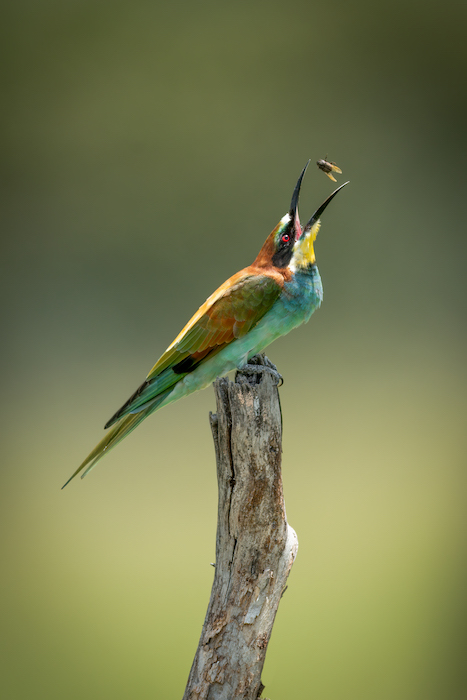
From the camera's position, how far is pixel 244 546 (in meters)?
1.37

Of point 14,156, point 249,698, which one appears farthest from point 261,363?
point 14,156

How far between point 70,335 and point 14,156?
0.89m

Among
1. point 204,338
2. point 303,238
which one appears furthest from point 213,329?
point 303,238

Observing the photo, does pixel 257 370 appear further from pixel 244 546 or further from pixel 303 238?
pixel 244 546

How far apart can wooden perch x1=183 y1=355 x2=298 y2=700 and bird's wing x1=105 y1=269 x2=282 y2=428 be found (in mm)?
318

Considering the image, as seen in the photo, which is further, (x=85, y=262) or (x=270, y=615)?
(x=85, y=262)

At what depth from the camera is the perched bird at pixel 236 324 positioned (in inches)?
67.2

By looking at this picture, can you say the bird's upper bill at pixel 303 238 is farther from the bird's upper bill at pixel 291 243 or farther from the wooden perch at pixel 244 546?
the wooden perch at pixel 244 546

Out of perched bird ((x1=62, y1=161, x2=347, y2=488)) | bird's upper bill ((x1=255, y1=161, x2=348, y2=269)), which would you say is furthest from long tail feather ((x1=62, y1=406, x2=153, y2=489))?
bird's upper bill ((x1=255, y1=161, x2=348, y2=269))

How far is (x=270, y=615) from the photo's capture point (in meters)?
1.36

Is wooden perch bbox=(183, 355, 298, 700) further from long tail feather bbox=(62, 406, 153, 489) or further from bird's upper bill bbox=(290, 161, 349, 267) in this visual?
bird's upper bill bbox=(290, 161, 349, 267)

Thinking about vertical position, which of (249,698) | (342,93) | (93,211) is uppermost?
(342,93)

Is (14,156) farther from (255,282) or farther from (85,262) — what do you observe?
(255,282)

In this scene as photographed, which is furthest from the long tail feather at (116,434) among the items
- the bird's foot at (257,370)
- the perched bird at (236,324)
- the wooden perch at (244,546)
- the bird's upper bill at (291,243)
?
the bird's upper bill at (291,243)
